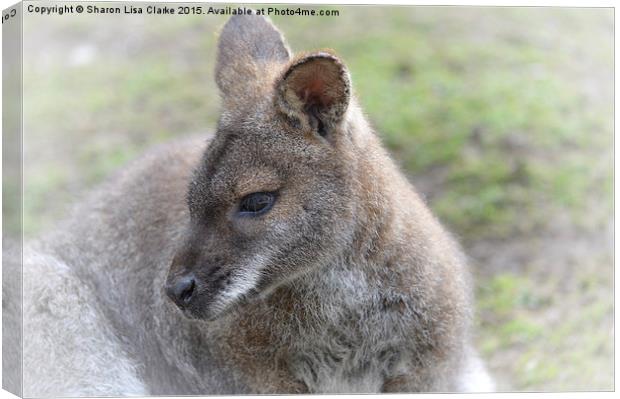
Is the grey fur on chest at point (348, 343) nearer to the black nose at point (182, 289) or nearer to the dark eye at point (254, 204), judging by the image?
the dark eye at point (254, 204)

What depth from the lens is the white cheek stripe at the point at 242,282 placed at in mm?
5277

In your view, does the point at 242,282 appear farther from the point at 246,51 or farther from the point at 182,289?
the point at 246,51

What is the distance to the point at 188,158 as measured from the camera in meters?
6.97

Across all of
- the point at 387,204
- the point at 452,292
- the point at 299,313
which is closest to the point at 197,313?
the point at 299,313

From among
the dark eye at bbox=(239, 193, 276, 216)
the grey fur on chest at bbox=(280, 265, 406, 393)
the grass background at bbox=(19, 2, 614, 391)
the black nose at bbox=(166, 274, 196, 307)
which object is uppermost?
the dark eye at bbox=(239, 193, 276, 216)

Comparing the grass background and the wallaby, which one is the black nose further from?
the grass background

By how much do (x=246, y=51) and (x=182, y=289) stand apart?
161 centimetres

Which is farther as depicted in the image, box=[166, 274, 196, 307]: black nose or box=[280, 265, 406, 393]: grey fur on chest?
box=[280, 265, 406, 393]: grey fur on chest

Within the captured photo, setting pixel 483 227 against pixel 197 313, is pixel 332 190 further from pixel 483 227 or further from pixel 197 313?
pixel 483 227

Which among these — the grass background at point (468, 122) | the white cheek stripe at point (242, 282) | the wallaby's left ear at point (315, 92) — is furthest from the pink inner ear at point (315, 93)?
the grass background at point (468, 122)

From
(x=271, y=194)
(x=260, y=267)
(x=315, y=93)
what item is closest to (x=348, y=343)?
(x=260, y=267)

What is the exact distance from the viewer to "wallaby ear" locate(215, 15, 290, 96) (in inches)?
232

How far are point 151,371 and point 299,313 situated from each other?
1.29 m

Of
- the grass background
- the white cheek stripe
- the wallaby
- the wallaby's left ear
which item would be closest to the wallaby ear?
the wallaby
